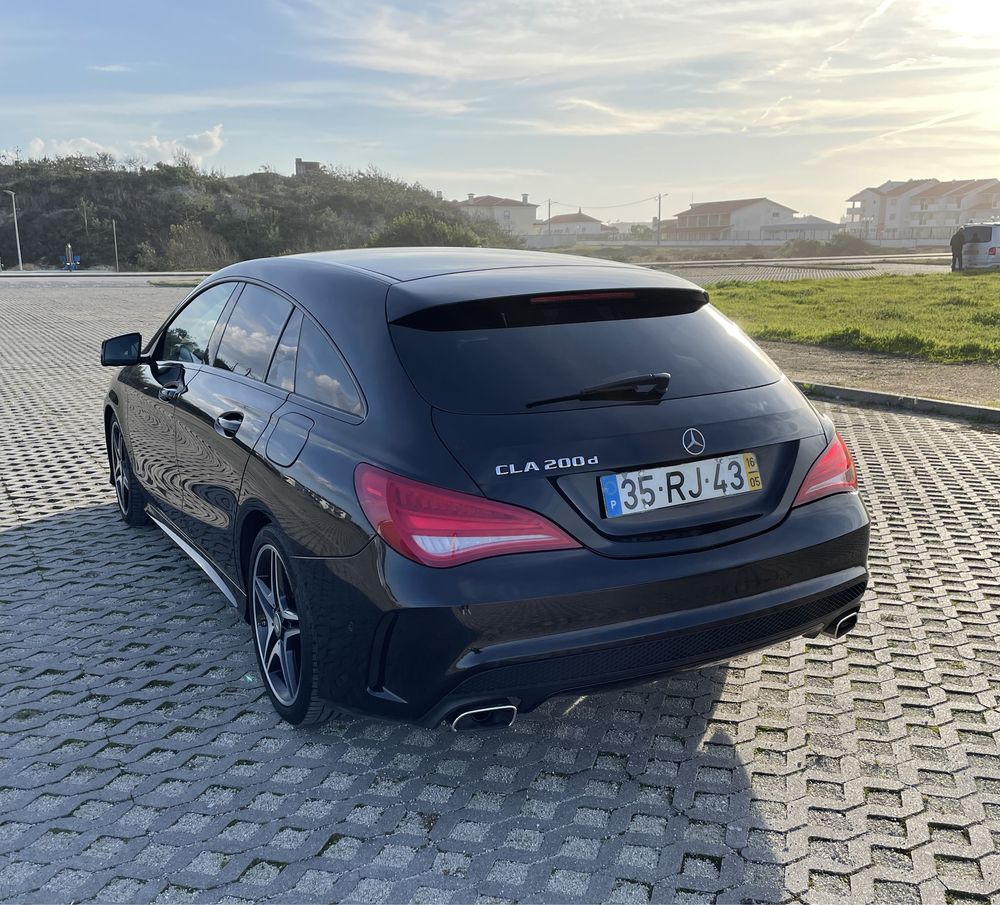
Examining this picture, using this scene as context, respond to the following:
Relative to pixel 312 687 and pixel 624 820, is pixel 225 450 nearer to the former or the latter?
pixel 312 687

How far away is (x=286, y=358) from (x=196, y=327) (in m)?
1.34

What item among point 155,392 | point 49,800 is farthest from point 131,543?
point 49,800

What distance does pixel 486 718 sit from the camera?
8.92 feet

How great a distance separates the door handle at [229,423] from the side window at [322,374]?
431mm

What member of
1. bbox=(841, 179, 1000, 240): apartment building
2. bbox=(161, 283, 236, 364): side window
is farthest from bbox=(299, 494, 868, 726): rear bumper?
bbox=(841, 179, 1000, 240): apartment building

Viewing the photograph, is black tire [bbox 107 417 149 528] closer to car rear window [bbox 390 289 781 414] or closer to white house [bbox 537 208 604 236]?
car rear window [bbox 390 289 781 414]

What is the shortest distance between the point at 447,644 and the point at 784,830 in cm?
115

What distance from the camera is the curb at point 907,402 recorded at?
358 inches

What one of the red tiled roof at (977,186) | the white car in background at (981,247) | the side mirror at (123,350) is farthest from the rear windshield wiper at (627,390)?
the red tiled roof at (977,186)

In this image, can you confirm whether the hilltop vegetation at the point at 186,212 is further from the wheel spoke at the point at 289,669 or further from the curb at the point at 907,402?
the wheel spoke at the point at 289,669

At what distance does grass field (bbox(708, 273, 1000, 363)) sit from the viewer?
1415cm

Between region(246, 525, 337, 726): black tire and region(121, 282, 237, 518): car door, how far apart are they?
1.23 meters

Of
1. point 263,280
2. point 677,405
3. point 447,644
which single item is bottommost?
point 447,644

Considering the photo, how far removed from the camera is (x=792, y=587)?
2982 mm
